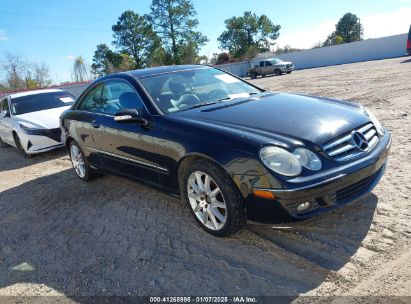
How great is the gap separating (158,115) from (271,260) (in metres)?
1.80

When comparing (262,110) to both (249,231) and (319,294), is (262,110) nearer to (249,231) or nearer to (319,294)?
(249,231)

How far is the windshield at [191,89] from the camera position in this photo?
411 centimetres

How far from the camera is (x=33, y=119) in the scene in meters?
8.22

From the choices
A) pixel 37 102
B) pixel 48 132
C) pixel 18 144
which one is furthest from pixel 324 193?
pixel 37 102

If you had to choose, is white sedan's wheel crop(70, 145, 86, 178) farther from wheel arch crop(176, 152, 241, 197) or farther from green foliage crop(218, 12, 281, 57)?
green foliage crop(218, 12, 281, 57)

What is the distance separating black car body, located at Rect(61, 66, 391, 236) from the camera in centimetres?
292

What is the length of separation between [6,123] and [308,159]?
8.28m

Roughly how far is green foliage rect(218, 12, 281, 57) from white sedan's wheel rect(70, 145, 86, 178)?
6742cm

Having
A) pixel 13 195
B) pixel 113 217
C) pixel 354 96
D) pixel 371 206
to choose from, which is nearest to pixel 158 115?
pixel 113 217

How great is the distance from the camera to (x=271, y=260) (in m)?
3.02

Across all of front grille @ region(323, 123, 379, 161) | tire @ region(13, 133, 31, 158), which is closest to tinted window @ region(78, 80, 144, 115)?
front grille @ region(323, 123, 379, 161)

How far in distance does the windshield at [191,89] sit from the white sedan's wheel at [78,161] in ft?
6.65

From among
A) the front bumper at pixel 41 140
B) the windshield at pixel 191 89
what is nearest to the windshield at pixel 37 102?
the front bumper at pixel 41 140

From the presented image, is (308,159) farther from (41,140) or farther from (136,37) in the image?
(136,37)
